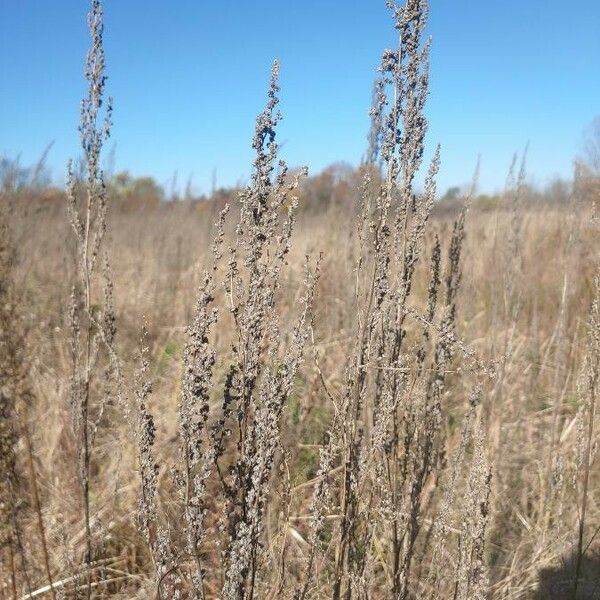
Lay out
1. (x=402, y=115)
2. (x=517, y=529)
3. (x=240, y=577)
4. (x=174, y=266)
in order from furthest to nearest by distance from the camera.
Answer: (x=174, y=266) → (x=517, y=529) → (x=402, y=115) → (x=240, y=577)

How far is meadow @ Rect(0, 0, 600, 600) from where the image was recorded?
1408 millimetres

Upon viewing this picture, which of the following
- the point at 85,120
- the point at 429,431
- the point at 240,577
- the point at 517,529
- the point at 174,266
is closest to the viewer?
the point at 240,577

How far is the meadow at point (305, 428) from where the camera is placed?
141 centimetres

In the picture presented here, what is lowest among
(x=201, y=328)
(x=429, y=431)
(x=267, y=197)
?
(x=429, y=431)

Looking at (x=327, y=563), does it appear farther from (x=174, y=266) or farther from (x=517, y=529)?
(x=174, y=266)

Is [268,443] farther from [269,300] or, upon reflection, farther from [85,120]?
[85,120]

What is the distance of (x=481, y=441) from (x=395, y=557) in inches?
18.9

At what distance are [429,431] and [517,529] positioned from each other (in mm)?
1556

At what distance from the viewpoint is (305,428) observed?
357 centimetres

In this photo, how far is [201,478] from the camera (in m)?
1.34

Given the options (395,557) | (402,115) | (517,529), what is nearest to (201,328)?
(402,115)

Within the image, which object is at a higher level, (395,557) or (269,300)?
(269,300)

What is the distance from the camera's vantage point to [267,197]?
142cm

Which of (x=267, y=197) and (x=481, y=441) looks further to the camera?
(x=481, y=441)
